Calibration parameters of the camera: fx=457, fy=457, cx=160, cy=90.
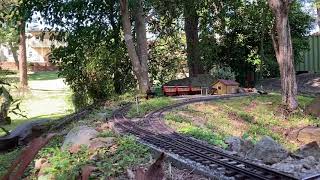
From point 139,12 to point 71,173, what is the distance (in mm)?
15510

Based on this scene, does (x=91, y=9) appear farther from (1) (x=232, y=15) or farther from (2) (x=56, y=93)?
(2) (x=56, y=93)

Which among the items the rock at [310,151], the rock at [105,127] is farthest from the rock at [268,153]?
the rock at [105,127]

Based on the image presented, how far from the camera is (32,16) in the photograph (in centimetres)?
2345

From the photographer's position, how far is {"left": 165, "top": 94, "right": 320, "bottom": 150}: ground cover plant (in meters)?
13.5

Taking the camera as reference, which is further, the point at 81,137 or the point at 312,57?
the point at 312,57

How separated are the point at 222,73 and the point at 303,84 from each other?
15.7ft

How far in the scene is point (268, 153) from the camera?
8.88m

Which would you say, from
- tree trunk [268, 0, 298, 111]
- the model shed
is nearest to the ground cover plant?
tree trunk [268, 0, 298, 111]

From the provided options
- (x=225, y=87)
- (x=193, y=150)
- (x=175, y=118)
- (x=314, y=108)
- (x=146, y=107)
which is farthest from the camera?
(x=225, y=87)

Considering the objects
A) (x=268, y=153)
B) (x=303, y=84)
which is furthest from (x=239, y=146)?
(x=303, y=84)

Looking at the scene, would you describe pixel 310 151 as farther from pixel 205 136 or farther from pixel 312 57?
pixel 312 57

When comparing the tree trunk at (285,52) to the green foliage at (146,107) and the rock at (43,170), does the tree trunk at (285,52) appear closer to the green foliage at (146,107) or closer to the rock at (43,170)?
the green foliage at (146,107)

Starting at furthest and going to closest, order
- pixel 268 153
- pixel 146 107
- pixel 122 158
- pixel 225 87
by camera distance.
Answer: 1. pixel 225 87
2. pixel 146 107
3. pixel 268 153
4. pixel 122 158

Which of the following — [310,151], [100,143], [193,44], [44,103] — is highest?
[193,44]
